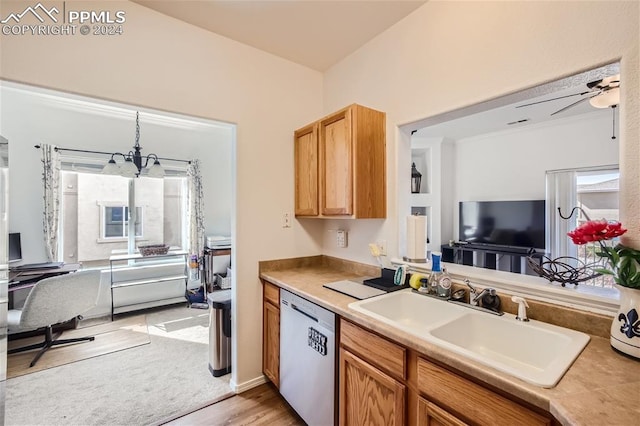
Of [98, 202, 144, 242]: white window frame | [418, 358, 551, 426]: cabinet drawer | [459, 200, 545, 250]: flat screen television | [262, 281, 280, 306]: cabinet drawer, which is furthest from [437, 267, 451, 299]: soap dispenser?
[98, 202, 144, 242]: white window frame

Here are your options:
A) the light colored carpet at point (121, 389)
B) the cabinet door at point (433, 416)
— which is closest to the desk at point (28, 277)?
the light colored carpet at point (121, 389)

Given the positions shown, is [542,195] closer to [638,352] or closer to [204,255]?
[638,352]

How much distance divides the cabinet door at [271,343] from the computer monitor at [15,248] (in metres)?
3.15

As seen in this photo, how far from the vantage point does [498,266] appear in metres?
4.39

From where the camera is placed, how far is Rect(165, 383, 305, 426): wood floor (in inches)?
72.6

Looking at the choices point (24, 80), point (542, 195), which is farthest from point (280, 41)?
point (542, 195)

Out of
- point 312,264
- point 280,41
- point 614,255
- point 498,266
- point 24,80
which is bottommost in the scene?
point 498,266

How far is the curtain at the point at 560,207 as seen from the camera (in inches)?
149

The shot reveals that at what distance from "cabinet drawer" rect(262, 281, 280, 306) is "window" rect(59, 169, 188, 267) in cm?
296

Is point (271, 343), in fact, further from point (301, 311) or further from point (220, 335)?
point (301, 311)

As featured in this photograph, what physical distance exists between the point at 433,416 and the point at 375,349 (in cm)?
33

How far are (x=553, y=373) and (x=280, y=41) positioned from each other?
99.3 inches

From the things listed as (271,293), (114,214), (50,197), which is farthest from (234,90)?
(114,214)

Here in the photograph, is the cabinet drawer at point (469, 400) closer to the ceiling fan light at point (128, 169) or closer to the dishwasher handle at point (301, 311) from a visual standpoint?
the dishwasher handle at point (301, 311)
